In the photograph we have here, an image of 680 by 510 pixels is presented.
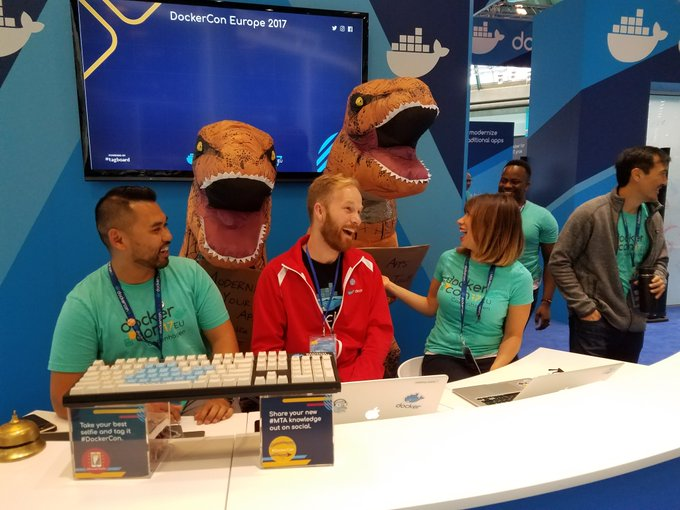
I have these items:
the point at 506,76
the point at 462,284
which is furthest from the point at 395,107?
the point at 506,76

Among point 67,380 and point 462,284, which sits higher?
point 462,284

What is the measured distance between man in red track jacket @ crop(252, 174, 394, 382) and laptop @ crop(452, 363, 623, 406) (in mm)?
450

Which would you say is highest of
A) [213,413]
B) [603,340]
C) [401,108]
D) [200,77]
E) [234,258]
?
[200,77]

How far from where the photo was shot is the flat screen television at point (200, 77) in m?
2.56

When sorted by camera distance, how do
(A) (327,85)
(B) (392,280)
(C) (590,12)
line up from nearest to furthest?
(B) (392,280) → (A) (327,85) → (C) (590,12)

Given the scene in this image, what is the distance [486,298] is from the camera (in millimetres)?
2193

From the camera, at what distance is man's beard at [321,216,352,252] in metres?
1.95

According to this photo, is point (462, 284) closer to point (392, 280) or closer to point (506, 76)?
point (392, 280)

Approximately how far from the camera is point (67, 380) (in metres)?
1.68

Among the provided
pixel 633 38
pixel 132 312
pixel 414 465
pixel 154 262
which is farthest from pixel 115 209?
pixel 633 38

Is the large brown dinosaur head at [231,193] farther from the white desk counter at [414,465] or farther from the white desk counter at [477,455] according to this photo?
the white desk counter at [477,455]

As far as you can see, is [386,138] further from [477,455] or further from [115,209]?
[477,455]

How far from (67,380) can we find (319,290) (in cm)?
88

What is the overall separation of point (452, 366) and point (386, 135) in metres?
0.99
